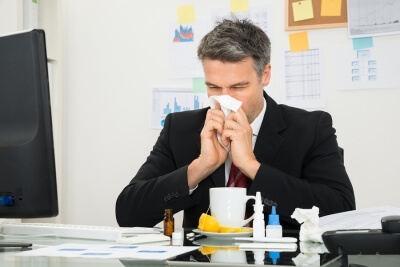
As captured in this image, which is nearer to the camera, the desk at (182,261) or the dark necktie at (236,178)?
the desk at (182,261)

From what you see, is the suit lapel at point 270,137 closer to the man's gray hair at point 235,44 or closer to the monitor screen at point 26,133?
the man's gray hair at point 235,44

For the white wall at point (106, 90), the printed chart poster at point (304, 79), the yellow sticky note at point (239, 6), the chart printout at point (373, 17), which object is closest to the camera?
the chart printout at point (373, 17)

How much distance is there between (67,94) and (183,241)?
1942 mm

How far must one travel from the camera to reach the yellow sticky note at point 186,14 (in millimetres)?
2775

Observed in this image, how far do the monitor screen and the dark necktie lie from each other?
72cm

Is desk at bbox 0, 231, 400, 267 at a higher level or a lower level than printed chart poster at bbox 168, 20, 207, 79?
lower

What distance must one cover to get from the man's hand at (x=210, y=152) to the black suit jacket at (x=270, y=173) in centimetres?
4

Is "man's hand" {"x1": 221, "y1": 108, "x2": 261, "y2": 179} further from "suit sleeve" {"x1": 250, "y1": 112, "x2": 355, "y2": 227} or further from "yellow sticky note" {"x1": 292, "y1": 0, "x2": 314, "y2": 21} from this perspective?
"yellow sticky note" {"x1": 292, "y1": 0, "x2": 314, "y2": 21}

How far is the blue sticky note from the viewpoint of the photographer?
8.11 feet

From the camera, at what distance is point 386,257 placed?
3.35 feet

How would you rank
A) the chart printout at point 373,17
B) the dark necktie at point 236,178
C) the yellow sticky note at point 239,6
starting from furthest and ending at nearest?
the yellow sticky note at point 239,6 < the chart printout at point 373,17 < the dark necktie at point 236,178

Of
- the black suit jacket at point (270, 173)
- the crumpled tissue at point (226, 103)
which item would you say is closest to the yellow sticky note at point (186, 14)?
the black suit jacket at point (270, 173)

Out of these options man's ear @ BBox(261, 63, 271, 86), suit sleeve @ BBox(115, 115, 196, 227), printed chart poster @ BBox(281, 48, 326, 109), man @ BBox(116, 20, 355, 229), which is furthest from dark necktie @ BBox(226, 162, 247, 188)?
printed chart poster @ BBox(281, 48, 326, 109)

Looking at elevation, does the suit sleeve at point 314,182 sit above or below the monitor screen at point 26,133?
below
